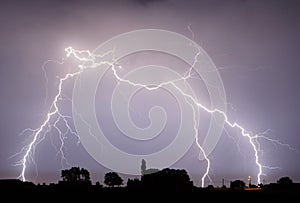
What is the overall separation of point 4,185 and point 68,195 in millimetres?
9580

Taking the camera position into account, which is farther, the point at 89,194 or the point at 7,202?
the point at 89,194

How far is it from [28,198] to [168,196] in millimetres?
7093

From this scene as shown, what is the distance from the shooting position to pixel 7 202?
1864 centimetres

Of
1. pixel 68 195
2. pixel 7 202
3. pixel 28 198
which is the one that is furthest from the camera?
pixel 68 195

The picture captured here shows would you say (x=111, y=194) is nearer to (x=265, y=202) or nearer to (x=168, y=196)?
(x=168, y=196)

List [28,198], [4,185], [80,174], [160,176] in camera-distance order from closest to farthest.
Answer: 1. [28,198]
2. [4,185]
3. [160,176]
4. [80,174]

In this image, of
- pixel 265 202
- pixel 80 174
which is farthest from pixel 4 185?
pixel 80 174

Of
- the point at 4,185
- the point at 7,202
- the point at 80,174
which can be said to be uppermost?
the point at 80,174

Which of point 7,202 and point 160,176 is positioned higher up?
point 160,176

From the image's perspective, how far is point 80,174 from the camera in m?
70.5

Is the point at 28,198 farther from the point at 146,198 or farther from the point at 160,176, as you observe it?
the point at 160,176

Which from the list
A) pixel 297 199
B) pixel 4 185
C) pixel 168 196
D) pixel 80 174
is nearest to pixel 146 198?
pixel 168 196

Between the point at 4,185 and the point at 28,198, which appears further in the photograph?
the point at 4,185

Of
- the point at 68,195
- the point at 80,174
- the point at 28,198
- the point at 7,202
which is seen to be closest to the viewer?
the point at 7,202
